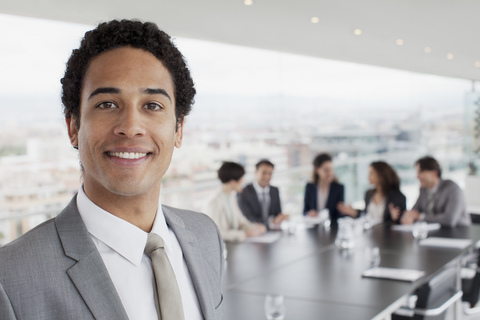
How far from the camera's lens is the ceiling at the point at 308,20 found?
180 inches

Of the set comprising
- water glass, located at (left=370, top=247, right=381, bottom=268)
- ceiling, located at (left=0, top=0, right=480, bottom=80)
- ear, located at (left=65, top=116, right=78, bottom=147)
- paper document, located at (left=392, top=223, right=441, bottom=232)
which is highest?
ceiling, located at (left=0, top=0, right=480, bottom=80)

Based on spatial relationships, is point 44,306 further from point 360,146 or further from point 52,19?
point 360,146

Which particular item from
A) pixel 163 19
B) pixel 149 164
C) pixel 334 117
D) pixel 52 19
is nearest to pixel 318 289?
pixel 149 164

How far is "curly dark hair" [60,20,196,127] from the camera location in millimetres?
1065

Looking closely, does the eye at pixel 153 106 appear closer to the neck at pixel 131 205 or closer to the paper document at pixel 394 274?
the neck at pixel 131 205

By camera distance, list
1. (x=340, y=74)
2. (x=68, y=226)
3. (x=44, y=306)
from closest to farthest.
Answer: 1. (x=44, y=306)
2. (x=68, y=226)
3. (x=340, y=74)

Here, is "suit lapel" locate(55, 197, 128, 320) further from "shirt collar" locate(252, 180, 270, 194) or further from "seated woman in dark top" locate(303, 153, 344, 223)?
"seated woman in dark top" locate(303, 153, 344, 223)

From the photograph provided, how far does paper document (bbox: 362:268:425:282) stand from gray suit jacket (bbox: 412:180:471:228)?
170 centimetres

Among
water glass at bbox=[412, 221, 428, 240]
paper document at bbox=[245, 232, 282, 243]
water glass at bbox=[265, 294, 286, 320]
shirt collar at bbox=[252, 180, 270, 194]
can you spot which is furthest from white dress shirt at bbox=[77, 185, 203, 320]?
shirt collar at bbox=[252, 180, 270, 194]

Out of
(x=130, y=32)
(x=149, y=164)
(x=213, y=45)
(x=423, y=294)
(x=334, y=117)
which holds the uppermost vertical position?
(x=213, y=45)

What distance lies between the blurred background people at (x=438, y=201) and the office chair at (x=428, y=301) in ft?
5.83

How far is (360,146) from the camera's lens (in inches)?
386

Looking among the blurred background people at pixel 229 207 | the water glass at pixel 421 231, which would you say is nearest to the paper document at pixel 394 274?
the water glass at pixel 421 231

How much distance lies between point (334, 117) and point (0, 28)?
5765mm
